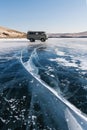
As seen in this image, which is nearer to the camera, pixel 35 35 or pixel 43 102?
pixel 43 102

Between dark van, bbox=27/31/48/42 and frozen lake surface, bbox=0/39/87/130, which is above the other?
frozen lake surface, bbox=0/39/87/130

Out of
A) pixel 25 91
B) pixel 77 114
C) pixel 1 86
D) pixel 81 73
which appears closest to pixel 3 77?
pixel 1 86

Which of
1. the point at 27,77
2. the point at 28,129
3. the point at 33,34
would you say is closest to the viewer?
the point at 28,129

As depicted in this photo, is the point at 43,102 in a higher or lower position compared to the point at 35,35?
higher

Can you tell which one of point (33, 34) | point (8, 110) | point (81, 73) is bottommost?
point (33, 34)

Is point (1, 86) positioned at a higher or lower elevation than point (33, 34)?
higher

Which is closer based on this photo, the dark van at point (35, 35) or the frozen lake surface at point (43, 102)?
the frozen lake surface at point (43, 102)

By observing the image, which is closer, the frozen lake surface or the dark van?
the frozen lake surface

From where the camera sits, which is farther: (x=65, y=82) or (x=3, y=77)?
(x=3, y=77)

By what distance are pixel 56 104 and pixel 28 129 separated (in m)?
1.66

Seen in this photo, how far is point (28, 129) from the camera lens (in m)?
4.71

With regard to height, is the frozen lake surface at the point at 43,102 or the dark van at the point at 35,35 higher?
the frozen lake surface at the point at 43,102

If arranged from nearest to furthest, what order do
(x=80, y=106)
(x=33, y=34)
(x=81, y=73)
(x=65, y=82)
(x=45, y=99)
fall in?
(x=80, y=106)
(x=45, y=99)
(x=65, y=82)
(x=81, y=73)
(x=33, y=34)

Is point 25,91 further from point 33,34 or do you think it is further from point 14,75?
point 33,34
